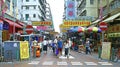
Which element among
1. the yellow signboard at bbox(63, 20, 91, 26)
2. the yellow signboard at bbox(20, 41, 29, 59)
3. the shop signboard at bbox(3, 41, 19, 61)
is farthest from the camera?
the yellow signboard at bbox(63, 20, 91, 26)

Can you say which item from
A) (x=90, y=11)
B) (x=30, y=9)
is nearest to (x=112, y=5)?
(x=90, y=11)

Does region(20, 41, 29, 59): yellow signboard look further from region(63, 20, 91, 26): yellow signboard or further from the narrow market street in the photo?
region(63, 20, 91, 26): yellow signboard

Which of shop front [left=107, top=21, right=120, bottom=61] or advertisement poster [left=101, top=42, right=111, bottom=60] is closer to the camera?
advertisement poster [left=101, top=42, right=111, bottom=60]

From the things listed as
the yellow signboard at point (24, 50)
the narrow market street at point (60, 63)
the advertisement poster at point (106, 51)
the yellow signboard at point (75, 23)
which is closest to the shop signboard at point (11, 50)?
the yellow signboard at point (24, 50)

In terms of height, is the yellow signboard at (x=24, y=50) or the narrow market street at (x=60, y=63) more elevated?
the yellow signboard at (x=24, y=50)

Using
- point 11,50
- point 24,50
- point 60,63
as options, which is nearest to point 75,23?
point 24,50

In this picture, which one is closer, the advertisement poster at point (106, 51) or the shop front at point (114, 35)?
the advertisement poster at point (106, 51)

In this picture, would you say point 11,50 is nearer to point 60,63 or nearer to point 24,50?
point 24,50

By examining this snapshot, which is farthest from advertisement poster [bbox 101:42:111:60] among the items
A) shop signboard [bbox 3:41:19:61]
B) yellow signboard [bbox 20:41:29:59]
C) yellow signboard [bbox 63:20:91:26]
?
yellow signboard [bbox 63:20:91:26]

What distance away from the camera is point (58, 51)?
35031 mm

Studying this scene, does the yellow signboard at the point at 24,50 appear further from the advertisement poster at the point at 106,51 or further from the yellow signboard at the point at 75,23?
the yellow signboard at the point at 75,23

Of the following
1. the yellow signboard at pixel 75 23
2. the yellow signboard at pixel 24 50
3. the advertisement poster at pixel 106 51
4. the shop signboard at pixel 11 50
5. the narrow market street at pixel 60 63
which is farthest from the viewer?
the yellow signboard at pixel 75 23

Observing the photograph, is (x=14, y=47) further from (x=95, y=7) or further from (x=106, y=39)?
(x=95, y=7)

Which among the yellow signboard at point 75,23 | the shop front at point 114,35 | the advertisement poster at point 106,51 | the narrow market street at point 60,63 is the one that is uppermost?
the yellow signboard at point 75,23
